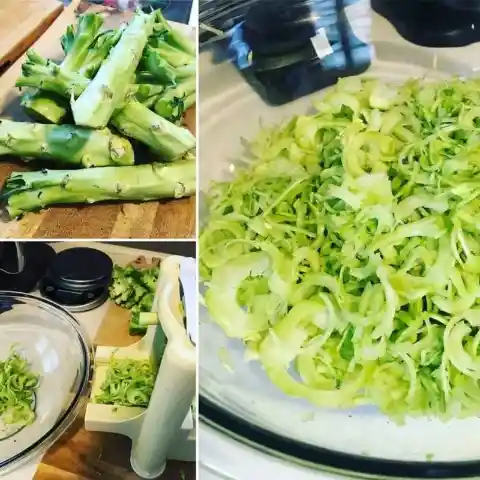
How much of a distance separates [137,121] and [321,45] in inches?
10.4

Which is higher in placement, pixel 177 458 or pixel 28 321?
pixel 28 321

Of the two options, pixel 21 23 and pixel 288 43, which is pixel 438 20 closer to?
pixel 288 43

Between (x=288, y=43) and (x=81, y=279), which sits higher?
(x=288, y=43)

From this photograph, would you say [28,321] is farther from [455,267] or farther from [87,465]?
[455,267]

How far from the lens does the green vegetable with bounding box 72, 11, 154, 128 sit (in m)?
0.71

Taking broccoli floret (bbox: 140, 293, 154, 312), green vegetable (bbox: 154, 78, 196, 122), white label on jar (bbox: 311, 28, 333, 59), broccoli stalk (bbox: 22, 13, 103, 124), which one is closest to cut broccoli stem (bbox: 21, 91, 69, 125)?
broccoli stalk (bbox: 22, 13, 103, 124)

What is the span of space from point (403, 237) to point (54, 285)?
378mm

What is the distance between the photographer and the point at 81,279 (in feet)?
2.41

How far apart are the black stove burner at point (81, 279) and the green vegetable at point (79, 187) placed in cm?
7

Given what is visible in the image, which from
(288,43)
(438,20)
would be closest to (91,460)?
(288,43)

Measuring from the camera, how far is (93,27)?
765mm

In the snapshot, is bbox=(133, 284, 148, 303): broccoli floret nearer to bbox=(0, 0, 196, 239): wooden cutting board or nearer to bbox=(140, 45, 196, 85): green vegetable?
bbox=(0, 0, 196, 239): wooden cutting board

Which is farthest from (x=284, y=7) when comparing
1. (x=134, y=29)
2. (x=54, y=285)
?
(x=54, y=285)

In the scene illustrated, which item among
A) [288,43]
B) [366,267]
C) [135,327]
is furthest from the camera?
[288,43]
